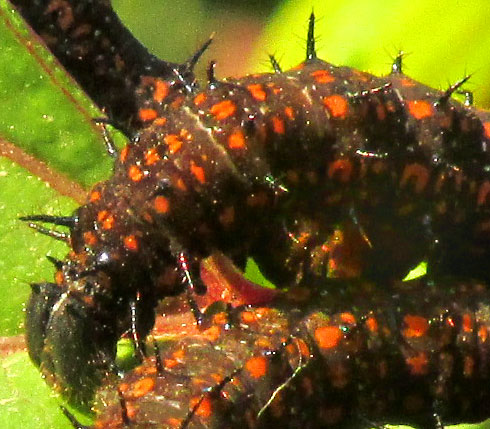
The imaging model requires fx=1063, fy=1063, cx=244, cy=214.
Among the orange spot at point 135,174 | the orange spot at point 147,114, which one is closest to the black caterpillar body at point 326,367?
the orange spot at point 135,174

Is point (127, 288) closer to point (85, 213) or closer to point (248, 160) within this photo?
point (85, 213)

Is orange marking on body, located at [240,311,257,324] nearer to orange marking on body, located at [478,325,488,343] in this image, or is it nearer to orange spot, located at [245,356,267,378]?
orange spot, located at [245,356,267,378]

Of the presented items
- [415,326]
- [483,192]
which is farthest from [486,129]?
[415,326]

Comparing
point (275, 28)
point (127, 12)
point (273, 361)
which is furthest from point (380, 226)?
point (127, 12)

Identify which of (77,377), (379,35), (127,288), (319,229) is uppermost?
(379,35)

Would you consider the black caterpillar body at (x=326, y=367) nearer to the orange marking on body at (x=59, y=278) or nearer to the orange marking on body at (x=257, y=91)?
the orange marking on body at (x=59, y=278)
